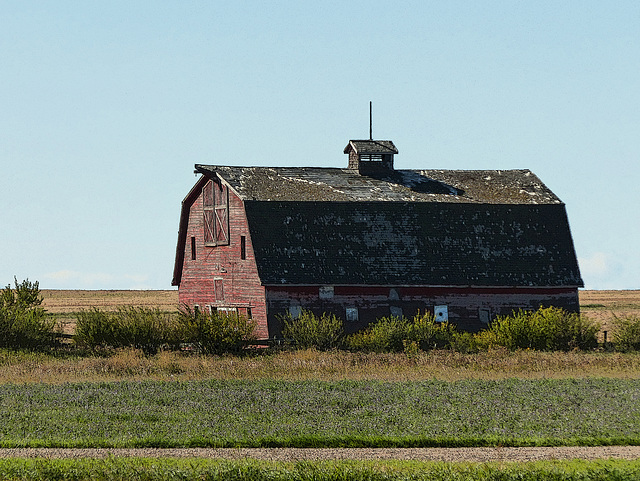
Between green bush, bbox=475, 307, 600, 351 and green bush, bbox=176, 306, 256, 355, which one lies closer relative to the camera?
green bush, bbox=176, 306, 256, 355

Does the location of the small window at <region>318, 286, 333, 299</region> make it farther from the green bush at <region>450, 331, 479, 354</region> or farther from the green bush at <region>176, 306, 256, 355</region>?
the green bush at <region>450, 331, 479, 354</region>

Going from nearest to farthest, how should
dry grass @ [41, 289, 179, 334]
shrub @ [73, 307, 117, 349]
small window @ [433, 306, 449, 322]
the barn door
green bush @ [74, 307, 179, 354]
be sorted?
green bush @ [74, 307, 179, 354], shrub @ [73, 307, 117, 349], small window @ [433, 306, 449, 322], the barn door, dry grass @ [41, 289, 179, 334]

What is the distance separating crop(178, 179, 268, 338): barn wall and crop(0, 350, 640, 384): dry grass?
702cm

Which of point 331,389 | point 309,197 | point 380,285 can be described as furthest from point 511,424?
point 309,197

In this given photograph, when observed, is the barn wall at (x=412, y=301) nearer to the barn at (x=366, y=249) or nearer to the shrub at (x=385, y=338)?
the barn at (x=366, y=249)

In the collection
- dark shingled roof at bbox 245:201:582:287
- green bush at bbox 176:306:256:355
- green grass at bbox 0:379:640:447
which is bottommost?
green grass at bbox 0:379:640:447

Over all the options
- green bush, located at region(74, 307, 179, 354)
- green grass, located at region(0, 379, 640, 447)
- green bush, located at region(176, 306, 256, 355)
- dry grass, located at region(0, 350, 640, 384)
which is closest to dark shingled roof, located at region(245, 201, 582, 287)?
green bush, located at region(176, 306, 256, 355)

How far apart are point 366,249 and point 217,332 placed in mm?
9247

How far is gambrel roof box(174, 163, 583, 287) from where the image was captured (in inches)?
1678

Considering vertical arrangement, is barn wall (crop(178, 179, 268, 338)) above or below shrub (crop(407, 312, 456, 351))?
above

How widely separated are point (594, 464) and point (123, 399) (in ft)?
41.1

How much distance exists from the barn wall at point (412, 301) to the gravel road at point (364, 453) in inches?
934

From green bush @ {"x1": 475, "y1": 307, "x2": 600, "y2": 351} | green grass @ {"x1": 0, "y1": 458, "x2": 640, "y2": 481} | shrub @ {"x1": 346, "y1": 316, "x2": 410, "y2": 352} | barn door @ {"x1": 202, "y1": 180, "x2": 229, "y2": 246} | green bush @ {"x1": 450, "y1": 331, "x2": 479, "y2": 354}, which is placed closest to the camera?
green grass @ {"x1": 0, "y1": 458, "x2": 640, "y2": 481}

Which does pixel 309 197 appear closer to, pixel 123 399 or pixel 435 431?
pixel 123 399
